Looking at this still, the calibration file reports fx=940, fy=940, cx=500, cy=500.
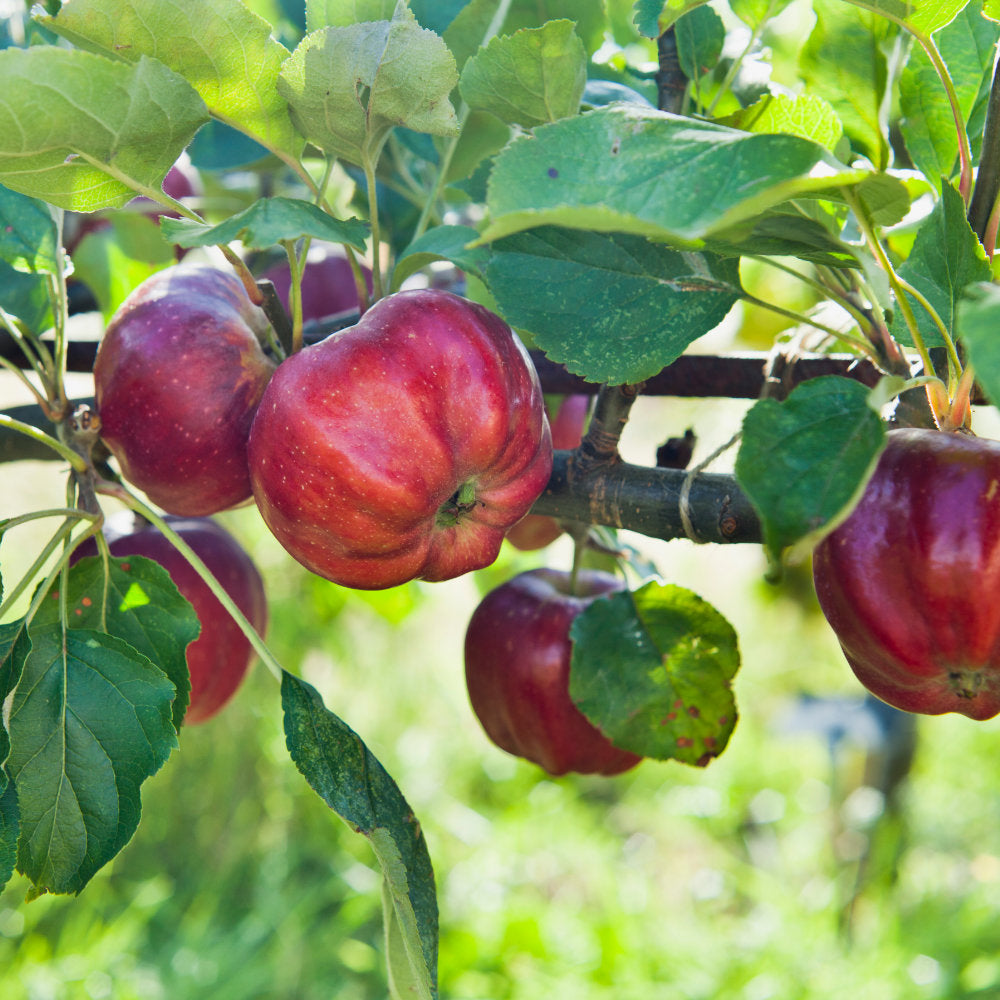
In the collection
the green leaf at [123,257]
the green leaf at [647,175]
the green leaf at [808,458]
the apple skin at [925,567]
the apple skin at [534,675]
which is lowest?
the apple skin at [534,675]

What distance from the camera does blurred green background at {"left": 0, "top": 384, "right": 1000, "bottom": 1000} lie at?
2078 mm

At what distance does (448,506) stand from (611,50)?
0.45 meters

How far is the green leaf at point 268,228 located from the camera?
349 millimetres

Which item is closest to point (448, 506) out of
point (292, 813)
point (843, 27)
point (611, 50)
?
point (843, 27)

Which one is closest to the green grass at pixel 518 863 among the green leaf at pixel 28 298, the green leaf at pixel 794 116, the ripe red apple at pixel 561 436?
the ripe red apple at pixel 561 436

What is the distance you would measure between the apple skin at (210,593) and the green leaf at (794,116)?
485mm

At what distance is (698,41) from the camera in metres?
0.55

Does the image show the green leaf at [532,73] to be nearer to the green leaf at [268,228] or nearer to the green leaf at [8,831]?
the green leaf at [268,228]

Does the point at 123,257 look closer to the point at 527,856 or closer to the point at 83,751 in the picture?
the point at 83,751

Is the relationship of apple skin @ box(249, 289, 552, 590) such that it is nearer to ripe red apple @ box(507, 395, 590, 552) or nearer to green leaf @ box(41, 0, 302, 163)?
green leaf @ box(41, 0, 302, 163)

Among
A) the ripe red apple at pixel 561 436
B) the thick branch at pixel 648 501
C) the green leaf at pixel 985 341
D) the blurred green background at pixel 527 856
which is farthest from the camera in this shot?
the blurred green background at pixel 527 856

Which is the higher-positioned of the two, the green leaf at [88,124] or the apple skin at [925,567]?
the green leaf at [88,124]

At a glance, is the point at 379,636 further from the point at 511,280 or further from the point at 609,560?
the point at 511,280

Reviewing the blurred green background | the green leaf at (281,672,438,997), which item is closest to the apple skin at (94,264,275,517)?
the green leaf at (281,672,438,997)
